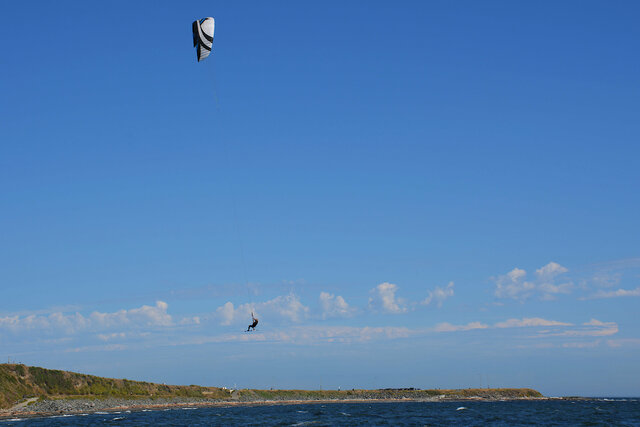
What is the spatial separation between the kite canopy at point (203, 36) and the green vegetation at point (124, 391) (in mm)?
77569

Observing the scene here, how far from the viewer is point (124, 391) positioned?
440 ft

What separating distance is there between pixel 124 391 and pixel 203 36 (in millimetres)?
110576

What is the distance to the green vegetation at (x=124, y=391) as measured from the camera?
110 m

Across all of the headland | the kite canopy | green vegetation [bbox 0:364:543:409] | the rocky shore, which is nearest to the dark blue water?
the rocky shore

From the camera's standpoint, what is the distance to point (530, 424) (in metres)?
73.4

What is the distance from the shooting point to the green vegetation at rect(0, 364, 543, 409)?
11031cm

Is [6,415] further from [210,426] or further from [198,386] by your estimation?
[198,386]

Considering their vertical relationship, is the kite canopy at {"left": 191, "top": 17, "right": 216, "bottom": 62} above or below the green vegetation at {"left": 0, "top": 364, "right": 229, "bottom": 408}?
above

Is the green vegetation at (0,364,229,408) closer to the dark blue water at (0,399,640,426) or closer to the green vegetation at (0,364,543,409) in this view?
the green vegetation at (0,364,543,409)

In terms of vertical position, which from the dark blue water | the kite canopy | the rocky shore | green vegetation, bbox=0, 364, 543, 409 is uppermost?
the kite canopy

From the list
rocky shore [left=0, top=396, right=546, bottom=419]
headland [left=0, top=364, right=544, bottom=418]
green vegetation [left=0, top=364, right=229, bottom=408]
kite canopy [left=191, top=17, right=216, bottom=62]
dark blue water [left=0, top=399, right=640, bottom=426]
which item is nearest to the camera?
kite canopy [left=191, top=17, right=216, bottom=62]

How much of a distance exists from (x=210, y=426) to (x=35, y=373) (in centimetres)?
6743

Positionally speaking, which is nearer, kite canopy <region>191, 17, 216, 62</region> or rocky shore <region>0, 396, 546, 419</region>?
kite canopy <region>191, 17, 216, 62</region>

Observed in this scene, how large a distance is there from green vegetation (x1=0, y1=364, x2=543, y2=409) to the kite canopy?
7757 cm
